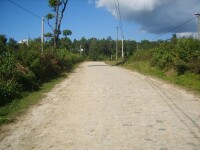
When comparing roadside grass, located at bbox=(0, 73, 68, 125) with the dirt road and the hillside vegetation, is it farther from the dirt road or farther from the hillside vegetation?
the hillside vegetation

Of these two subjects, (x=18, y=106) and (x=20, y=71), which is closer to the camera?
(x=18, y=106)

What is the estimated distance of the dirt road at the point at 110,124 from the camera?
624cm

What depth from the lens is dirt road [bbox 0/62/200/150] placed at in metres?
6.24

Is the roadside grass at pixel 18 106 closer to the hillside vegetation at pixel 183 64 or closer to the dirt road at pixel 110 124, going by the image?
the dirt road at pixel 110 124

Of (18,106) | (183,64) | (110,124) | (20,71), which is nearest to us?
(110,124)

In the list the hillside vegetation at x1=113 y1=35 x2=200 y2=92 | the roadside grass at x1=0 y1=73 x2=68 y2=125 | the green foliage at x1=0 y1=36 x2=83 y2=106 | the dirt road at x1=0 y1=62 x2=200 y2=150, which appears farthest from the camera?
the hillside vegetation at x1=113 y1=35 x2=200 y2=92

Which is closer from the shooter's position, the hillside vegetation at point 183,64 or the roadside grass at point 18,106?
the roadside grass at point 18,106

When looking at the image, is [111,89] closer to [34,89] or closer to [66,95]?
[66,95]

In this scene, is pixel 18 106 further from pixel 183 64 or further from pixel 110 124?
pixel 183 64

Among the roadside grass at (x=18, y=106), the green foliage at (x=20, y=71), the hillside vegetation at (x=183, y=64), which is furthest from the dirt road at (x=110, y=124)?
the hillside vegetation at (x=183, y=64)

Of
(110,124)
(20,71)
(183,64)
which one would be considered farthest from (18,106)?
(183,64)

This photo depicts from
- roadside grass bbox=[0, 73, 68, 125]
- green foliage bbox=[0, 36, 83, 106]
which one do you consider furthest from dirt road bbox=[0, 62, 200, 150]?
green foliage bbox=[0, 36, 83, 106]

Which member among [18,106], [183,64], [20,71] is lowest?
[18,106]

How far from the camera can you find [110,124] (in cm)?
775
